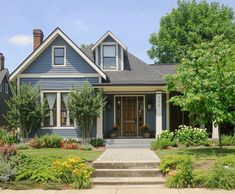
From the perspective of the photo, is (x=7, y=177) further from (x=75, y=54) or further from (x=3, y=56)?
(x=3, y=56)

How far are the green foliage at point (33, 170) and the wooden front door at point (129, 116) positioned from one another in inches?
434

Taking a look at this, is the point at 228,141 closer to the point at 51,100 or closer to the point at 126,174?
the point at 126,174

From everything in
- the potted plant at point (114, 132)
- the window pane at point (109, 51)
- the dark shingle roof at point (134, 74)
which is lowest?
the potted plant at point (114, 132)

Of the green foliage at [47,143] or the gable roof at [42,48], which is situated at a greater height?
the gable roof at [42,48]

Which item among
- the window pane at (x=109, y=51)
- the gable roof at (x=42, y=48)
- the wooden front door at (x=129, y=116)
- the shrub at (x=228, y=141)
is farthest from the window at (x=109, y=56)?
the shrub at (x=228, y=141)

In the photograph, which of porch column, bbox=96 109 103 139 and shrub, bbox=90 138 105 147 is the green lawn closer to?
shrub, bbox=90 138 105 147

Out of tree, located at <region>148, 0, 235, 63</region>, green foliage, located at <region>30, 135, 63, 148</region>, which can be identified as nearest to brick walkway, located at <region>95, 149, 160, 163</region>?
green foliage, located at <region>30, 135, 63, 148</region>

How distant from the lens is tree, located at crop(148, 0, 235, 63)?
38125 millimetres

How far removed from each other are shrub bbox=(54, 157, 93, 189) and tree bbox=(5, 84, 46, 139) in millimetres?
9516

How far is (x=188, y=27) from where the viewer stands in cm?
4034

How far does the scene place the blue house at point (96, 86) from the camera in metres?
20.8

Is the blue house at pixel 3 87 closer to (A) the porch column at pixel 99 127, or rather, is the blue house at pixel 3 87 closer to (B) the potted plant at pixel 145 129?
(A) the porch column at pixel 99 127

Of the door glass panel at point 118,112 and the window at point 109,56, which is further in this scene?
the window at point 109,56

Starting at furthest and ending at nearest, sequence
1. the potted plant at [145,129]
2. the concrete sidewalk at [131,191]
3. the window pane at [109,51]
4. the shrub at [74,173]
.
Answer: the window pane at [109,51], the potted plant at [145,129], the shrub at [74,173], the concrete sidewalk at [131,191]
